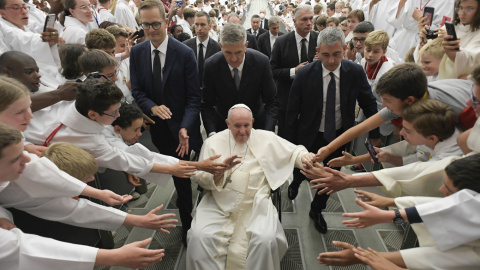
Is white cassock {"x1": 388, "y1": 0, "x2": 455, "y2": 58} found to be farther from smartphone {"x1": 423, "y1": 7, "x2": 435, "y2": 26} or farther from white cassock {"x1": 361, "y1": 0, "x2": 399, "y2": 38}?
smartphone {"x1": 423, "y1": 7, "x2": 435, "y2": 26}

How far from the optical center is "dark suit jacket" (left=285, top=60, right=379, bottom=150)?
2932mm

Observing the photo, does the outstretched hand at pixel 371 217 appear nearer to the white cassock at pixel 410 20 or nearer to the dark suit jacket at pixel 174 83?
the dark suit jacket at pixel 174 83

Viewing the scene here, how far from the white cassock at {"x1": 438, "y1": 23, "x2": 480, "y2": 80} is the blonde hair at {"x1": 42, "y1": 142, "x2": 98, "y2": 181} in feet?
10.2

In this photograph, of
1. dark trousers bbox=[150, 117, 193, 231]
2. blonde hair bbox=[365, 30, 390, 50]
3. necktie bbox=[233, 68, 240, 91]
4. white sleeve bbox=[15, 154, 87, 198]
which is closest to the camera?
white sleeve bbox=[15, 154, 87, 198]

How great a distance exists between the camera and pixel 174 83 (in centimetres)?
297

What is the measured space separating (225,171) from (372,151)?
4.21ft

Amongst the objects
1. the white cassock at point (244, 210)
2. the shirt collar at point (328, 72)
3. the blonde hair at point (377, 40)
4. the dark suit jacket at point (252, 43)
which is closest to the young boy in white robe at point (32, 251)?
the white cassock at point (244, 210)

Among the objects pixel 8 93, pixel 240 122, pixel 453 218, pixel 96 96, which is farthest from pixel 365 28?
pixel 8 93

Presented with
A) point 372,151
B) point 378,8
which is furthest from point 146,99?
point 378,8

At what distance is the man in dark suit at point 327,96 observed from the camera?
2857 mm

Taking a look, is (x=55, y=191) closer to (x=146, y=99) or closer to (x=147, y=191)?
(x=146, y=99)

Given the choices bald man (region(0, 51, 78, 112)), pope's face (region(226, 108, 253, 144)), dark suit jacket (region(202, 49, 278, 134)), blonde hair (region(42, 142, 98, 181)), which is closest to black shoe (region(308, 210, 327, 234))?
dark suit jacket (region(202, 49, 278, 134))

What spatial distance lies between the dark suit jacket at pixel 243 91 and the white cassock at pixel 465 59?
5.39ft

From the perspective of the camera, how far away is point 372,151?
2.49m
